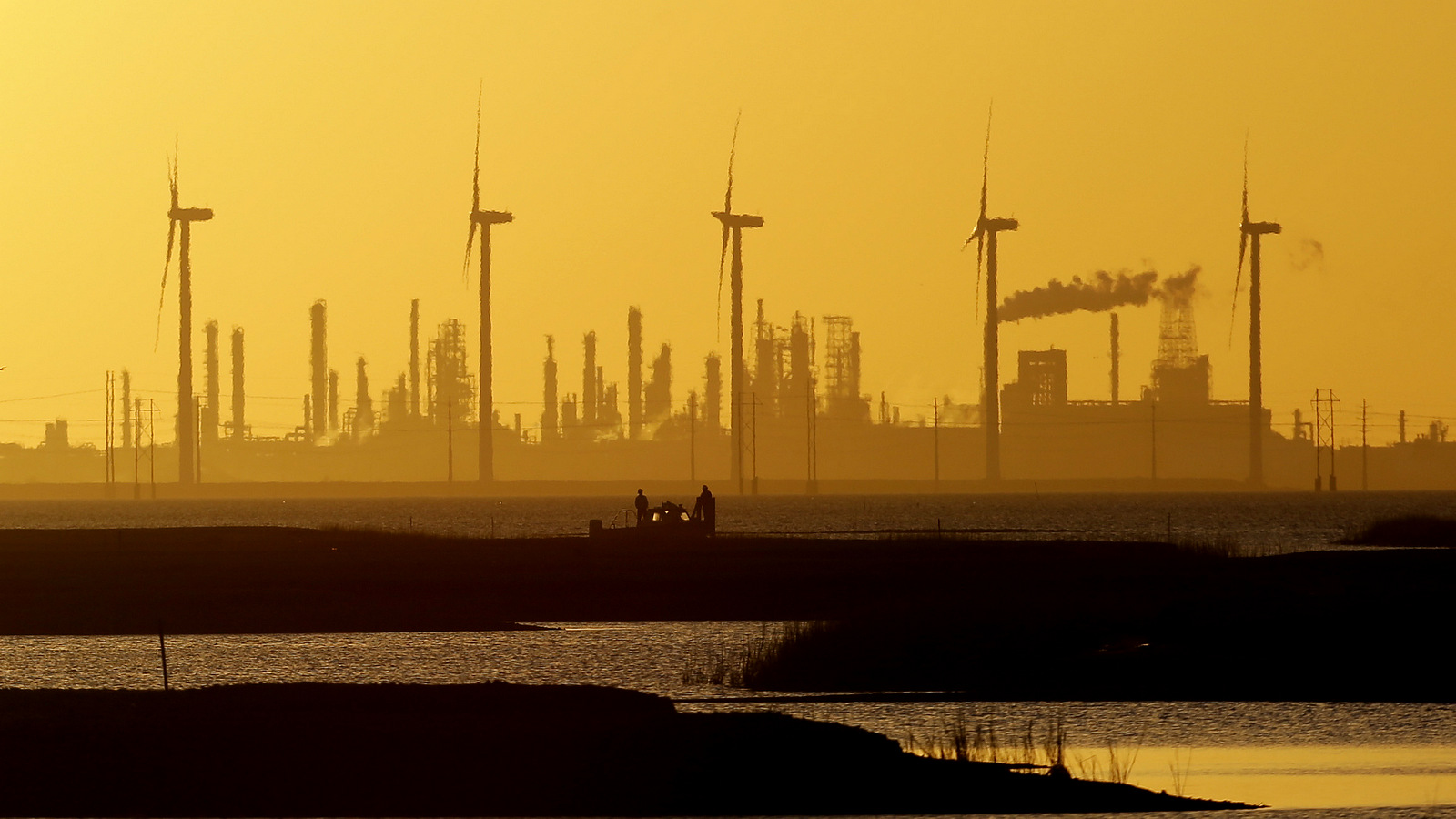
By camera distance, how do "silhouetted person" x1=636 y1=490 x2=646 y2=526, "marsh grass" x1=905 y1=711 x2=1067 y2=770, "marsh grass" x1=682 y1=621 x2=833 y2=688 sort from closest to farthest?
1. "marsh grass" x1=905 y1=711 x2=1067 y2=770
2. "marsh grass" x1=682 y1=621 x2=833 y2=688
3. "silhouetted person" x1=636 y1=490 x2=646 y2=526

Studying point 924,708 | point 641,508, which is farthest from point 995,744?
point 641,508

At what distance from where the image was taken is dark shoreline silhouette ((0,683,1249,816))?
29.5 m

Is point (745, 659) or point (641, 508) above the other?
point (641, 508)

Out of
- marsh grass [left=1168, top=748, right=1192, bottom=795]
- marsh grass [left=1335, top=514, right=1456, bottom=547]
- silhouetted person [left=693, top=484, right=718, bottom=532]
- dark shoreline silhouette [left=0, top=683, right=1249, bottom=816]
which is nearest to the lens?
dark shoreline silhouette [left=0, top=683, right=1249, bottom=816]

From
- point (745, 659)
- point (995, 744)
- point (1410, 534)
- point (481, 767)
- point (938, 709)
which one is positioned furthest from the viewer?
point (1410, 534)

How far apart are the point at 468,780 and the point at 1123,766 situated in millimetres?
10224

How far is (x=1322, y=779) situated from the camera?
31.8 metres

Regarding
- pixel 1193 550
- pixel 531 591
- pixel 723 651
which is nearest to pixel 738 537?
pixel 1193 550

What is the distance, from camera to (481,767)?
31516 millimetres

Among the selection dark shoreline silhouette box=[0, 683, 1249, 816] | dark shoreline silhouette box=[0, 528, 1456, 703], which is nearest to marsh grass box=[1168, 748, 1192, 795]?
dark shoreline silhouette box=[0, 683, 1249, 816]

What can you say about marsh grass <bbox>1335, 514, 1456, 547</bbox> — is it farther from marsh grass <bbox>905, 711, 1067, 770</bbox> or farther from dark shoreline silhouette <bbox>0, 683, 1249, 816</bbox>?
dark shoreline silhouette <bbox>0, 683, 1249, 816</bbox>

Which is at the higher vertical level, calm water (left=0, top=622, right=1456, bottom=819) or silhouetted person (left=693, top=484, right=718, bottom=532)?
silhouetted person (left=693, top=484, right=718, bottom=532)

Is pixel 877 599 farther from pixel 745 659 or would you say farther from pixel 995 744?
pixel 995 744

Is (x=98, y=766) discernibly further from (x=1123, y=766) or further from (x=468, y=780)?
(x=1123, y=766)
